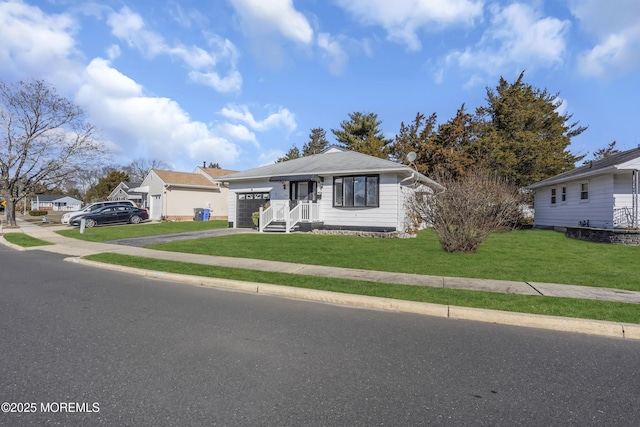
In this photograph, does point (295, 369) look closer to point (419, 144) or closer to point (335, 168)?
point (335, 168)

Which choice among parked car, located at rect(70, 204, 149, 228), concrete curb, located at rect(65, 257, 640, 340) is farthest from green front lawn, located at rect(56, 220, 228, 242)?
concrete curb, located at rect(65, 257, 640, 340)

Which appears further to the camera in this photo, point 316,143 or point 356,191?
point 316,143

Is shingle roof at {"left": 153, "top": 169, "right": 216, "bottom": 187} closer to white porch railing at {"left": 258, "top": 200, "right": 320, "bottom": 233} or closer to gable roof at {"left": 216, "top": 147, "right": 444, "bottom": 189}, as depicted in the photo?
gable roof at {"left": 216, "top": 147, "right": 444, "bottom": 189}

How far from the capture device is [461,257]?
34.6 feet

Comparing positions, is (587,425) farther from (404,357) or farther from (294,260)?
(294,260)

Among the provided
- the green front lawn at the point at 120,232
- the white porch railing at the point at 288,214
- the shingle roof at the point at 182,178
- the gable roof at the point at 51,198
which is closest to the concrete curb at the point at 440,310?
the white porch railing at the point at 288,214

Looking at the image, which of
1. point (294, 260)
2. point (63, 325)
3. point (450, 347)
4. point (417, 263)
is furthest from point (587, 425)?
point (294, 260)

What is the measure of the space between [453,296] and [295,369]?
3.72 meters

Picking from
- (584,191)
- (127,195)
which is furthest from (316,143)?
(584,191)

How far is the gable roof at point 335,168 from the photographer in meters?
17.1

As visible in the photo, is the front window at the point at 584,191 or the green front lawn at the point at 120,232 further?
the front window at the point at 584,191

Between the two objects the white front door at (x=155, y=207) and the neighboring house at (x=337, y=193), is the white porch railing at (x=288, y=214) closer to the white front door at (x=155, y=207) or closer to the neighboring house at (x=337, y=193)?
the neighboring house at (x=337, y=193)

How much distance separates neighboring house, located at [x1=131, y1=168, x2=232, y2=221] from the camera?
3366 cm

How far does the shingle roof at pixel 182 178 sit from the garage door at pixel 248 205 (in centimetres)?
1476
